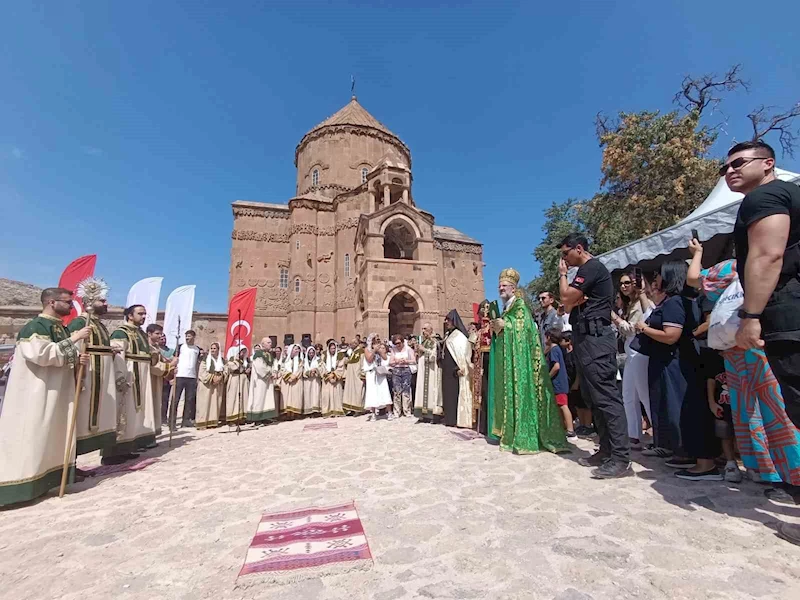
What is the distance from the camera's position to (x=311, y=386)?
9359mm

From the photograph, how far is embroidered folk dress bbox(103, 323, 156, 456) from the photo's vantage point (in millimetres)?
4883

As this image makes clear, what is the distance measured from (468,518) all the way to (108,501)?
3.27 meters

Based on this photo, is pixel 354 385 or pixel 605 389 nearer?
pixel 605 389

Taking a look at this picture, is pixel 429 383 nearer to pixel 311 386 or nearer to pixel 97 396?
pixel 311 386

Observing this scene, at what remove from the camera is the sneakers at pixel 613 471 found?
333cm

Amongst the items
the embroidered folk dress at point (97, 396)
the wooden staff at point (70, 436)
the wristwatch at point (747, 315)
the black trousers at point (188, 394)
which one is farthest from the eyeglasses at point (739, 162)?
the black trousers at point (188, 394)

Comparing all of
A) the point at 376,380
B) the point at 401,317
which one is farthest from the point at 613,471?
the point at 401,317

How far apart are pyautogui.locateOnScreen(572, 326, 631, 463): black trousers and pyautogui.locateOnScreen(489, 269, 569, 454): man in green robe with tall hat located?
2.57ft

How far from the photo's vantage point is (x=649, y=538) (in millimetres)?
2189

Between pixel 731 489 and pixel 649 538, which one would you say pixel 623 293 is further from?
pixel 649 538

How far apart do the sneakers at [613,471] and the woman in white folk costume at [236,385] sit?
715 centimetres

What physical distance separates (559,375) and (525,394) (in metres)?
1.12

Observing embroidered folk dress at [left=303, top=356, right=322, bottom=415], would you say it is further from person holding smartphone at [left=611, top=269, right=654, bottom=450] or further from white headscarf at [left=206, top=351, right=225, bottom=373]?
person holding smartphone at [left=611, top=269, right=654, bottom=450]

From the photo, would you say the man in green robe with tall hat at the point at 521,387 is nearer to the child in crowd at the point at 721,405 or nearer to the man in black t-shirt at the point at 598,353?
the man in black t-shirt at the point at 598,353
